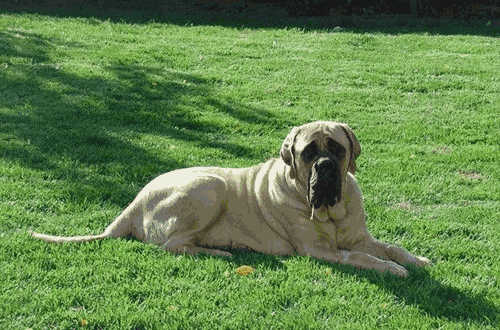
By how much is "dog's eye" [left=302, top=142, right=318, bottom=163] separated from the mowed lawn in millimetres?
803

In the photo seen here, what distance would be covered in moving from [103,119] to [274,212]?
467 centimetres

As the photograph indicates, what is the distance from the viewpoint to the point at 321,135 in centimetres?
535

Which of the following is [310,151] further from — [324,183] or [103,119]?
[103,119]

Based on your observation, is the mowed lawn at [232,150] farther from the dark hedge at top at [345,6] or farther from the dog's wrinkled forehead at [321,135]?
the dark hedge at top at [345,6]

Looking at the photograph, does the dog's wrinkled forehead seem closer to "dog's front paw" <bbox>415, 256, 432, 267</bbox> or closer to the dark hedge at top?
"dog's front paw" <bbox>415, 256, 432, 267</bbox>

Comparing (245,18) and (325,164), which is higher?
(325,164)

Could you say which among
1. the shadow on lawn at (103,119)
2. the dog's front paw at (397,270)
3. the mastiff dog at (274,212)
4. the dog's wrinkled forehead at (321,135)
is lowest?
the shadow on lawn at (103,119)

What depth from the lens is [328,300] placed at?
16.6ft

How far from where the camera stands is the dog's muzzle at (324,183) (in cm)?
527

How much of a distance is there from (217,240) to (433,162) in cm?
349

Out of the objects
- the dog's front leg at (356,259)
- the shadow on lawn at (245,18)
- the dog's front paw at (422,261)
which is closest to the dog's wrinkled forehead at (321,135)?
the dog's front leg at (356,259)

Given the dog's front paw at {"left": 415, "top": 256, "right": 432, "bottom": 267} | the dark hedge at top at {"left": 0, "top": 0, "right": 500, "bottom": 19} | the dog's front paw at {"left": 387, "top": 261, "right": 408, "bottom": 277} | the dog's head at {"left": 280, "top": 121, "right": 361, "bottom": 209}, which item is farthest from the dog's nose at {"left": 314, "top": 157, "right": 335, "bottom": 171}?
the dark hedge at top at {"left": 0, "top": 0, "right": 500, "bottom": 19}

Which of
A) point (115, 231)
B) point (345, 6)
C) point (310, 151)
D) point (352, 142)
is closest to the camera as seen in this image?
point (310, 151)

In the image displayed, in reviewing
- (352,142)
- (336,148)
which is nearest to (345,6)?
(352,142)
